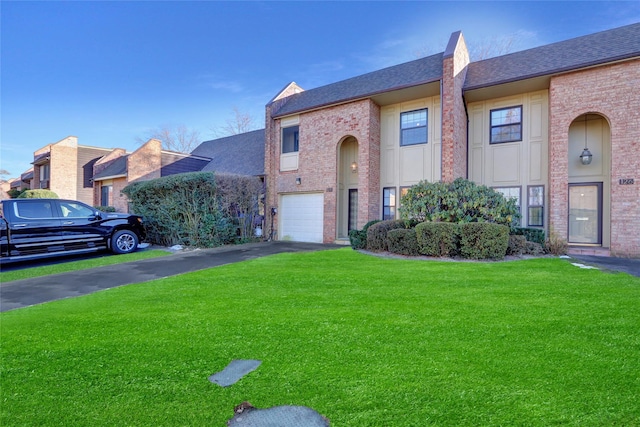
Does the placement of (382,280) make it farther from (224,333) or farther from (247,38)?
(247,38)

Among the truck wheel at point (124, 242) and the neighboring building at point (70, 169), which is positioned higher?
the neighboring building at point (70, 169)

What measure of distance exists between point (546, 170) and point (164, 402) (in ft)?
42.2

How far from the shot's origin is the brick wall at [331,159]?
13.2m

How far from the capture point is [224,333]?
11.7ft

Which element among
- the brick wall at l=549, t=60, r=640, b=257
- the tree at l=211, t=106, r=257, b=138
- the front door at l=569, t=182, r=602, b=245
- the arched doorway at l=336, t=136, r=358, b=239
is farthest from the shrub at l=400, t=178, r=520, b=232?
the tree at l=211, t=106, r=257, b=138

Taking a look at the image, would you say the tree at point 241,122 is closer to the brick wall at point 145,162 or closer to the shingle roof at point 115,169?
the shingle roof at point 115,169

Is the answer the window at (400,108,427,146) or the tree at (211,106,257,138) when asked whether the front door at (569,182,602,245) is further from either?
the tree at (211,106,257,138)

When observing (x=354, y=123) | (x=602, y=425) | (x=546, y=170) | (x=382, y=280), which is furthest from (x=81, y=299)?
(x=546, y=170)

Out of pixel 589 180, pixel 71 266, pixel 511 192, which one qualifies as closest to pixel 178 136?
pixel 71 266

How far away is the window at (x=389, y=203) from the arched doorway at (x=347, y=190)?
1.38 m

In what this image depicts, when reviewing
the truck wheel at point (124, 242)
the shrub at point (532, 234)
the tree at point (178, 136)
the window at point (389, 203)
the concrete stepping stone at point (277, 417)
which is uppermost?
Result: the tree at point (178, 136)

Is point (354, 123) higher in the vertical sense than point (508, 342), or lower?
higher

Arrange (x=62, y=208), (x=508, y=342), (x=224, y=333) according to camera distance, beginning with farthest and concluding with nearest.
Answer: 1. (x=62, y=208)
2. (x=224, y=333)
3. (x=508, y=342)

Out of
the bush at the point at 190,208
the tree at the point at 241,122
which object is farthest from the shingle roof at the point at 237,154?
the tree at the point at 241,122
